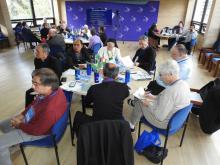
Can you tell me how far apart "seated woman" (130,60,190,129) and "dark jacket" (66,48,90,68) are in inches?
74.8

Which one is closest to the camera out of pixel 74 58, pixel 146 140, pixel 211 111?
pixel 146 140

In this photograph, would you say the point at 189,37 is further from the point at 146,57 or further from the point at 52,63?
the point at 52,63

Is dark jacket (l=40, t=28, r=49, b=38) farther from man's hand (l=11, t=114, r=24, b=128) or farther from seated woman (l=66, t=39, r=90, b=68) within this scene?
man's hand (l=11, t=114, r=24, b=128)

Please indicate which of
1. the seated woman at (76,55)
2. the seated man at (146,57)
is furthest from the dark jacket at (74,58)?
the seated man at (146,57)

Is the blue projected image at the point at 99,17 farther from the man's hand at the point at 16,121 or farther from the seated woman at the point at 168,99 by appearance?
the man's hand at the point at 16,121

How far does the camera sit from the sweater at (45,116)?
66.8 inches

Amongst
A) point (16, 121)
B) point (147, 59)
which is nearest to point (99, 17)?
point (147, 59)

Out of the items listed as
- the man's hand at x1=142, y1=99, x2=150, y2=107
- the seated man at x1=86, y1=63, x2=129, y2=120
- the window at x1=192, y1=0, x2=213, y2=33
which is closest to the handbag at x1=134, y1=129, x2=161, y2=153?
the man's hand at x1=142, y1=99, x2=150, y2=107

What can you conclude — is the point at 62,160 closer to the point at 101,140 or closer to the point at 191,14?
the point at 101,140

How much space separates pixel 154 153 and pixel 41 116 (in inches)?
58.0

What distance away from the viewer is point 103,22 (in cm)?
959

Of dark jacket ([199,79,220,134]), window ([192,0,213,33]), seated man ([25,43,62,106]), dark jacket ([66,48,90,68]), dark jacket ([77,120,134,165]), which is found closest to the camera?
dark jacket ([77,120,134,165])

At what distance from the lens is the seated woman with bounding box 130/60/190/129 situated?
1.88 m

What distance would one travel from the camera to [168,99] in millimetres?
1883
